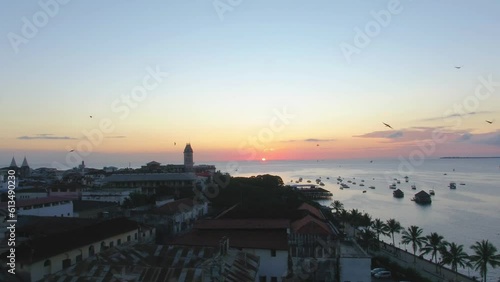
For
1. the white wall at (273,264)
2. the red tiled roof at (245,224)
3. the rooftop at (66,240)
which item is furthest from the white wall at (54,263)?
the white wall at (273,264)

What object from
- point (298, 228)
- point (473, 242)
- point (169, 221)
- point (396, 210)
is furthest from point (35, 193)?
point (396, 210)

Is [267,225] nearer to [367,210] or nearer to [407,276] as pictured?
[407,276]

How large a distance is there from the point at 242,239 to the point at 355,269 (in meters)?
5.59

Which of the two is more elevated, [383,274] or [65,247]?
[65,247]

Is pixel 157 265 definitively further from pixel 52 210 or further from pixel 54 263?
pixel 52 210

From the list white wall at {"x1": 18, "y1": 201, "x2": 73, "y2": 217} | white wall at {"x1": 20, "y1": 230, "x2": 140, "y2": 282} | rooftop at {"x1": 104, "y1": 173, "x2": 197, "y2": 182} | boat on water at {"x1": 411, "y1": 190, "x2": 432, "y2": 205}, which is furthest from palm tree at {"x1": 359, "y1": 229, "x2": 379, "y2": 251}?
boat on water at {"x1": 411, "y1": 190, "x2": 432, "y2": 205}

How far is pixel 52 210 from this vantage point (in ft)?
101

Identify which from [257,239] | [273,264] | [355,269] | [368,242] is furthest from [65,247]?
[368,242]

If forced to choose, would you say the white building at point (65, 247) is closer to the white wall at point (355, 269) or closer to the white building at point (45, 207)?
the white wall at point (355, 269)

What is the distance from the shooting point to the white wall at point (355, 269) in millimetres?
17719

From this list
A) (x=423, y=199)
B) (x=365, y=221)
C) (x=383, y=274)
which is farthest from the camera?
(x=423, y=199)

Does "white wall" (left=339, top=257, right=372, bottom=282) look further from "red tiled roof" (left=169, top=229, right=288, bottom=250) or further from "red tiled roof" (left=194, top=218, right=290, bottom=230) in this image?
"red tiled roof" (left=194, top=218, right=290, bottom=230)

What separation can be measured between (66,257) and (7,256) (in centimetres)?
204

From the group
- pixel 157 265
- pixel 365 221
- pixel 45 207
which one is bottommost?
pixel 365 221
